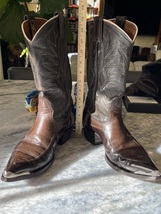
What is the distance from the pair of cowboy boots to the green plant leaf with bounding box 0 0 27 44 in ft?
1.13

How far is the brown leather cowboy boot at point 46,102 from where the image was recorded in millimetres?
584

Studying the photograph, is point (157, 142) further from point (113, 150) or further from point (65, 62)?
point (65, 62)

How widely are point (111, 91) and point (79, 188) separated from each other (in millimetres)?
311

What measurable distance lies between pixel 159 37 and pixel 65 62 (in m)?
3.54

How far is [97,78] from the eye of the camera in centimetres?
72

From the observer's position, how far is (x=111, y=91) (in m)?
0.70

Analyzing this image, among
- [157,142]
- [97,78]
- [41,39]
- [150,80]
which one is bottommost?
[157,142]

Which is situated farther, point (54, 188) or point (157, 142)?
point (157, 142)

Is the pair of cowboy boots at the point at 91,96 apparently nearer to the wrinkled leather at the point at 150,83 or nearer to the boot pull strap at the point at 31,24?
the boot pull strap at the point at 31,24

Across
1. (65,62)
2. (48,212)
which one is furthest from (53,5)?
(48,212)

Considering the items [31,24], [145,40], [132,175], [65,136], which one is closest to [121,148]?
[132,175]

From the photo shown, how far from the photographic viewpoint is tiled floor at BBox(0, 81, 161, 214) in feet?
1.61

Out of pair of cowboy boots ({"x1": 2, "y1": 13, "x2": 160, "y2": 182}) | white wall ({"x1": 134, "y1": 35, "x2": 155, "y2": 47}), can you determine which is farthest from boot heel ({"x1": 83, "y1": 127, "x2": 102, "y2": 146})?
white wall ({"x1": 134, "y1": 35, "x2": 155, "y2": 47})

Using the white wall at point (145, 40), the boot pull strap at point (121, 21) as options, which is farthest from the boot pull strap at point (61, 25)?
the white wall at point (145, 40)
